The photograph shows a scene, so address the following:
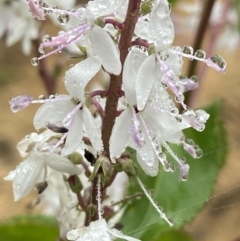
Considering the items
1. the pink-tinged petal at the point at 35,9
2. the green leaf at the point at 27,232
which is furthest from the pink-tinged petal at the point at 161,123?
the green leaf at the point at 27,232

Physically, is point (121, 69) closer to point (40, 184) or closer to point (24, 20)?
point (40, 184)

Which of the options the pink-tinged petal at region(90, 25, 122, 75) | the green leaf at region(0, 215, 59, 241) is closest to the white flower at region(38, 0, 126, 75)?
the pink-tinged petal at region(90, 25, 122, 75)

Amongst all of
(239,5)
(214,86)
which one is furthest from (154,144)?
(214,86)

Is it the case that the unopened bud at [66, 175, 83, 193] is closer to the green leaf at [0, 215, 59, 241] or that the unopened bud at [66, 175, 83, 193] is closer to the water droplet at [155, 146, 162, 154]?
the water droplet at [155, 146, 162, 154]

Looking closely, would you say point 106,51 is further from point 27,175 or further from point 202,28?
point 202,28

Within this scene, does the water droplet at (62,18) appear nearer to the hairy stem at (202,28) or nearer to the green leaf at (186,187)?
the green leaf at (186,187)

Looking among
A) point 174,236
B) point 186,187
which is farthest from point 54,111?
point 174,236
